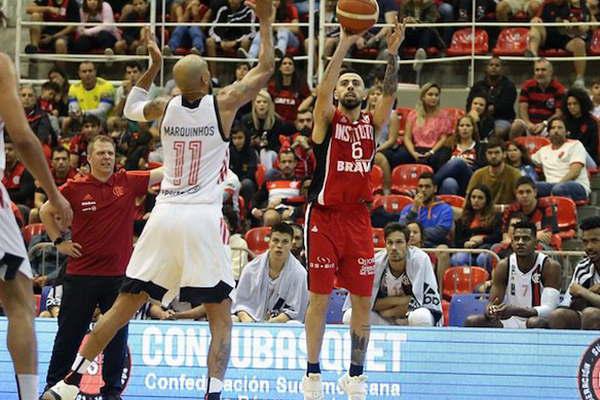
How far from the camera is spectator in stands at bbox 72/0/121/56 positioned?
2083 centimetres

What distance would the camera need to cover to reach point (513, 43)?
778 inches

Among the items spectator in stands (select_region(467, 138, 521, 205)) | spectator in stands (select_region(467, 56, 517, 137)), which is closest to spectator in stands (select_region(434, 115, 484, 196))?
spectator in stands (select_region(467, 138, 521, 205))

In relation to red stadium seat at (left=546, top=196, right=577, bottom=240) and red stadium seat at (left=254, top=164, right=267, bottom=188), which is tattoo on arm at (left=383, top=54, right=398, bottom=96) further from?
red stadium seat at (left=254, top=164, right=267, bottom=188)

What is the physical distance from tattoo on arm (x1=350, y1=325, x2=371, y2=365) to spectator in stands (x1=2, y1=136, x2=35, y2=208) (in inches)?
321

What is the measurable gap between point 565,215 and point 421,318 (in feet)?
13.3

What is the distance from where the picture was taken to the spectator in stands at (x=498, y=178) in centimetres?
1549

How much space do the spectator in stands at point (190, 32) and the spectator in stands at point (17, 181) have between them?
3849 millimetres

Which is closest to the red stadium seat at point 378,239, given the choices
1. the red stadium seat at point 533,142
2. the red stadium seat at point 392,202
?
the red stadium seat at point 392,202

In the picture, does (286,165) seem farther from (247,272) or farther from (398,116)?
(247,272)

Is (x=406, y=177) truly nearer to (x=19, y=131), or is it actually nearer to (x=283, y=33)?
(x=283, y=33)

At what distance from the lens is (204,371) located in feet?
36.6

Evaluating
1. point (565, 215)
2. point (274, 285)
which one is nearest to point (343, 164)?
point (274, 285)

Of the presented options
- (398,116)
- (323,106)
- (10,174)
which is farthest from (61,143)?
(323,106)

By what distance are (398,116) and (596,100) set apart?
2816 mm
